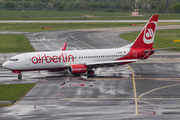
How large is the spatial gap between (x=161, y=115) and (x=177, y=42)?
61.6 meters

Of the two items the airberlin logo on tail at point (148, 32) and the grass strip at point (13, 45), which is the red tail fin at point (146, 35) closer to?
the airberlin logo on tail at point (148, 32)

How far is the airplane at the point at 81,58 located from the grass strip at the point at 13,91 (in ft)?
14.9

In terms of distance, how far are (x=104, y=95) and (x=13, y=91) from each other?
12.3 metres

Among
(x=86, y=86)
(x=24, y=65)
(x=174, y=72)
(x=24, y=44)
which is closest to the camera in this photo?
(x=86, y=86)

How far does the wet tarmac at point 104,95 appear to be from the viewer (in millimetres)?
28672

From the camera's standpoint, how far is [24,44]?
82.2 meters

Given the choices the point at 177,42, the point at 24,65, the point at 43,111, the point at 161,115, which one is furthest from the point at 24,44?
the point at 161,115

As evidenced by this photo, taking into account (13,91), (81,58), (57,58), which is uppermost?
(57,58)

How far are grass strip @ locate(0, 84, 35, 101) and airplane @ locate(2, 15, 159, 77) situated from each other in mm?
4556

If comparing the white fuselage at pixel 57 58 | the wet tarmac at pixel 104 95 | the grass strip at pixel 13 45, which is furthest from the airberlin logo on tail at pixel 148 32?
the grass strip at pixel 13 45

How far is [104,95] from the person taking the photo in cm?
3550

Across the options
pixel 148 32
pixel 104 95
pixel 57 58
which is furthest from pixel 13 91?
pixel 148 32

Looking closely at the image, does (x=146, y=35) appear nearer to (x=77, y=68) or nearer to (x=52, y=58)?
(x=77, y=68)

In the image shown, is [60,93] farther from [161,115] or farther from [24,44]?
[24,44]
